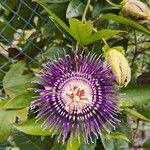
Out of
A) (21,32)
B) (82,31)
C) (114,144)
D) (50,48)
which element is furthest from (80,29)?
(21,32)

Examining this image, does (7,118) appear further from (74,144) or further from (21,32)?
(21,32)

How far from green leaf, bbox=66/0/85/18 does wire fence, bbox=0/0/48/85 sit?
0.19m

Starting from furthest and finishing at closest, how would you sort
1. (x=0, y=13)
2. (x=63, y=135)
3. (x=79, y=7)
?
(x=0, y=13), (x=79, y=7), (x=63, y=135)

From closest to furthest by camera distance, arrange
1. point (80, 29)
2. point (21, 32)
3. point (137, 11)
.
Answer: point (80, 29), point (137, 11), point (21, 32)

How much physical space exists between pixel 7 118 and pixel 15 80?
0.10 m

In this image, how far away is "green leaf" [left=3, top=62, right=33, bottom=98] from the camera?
1.38m

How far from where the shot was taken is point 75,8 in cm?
133

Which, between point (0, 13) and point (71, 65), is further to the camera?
point (0, 13)

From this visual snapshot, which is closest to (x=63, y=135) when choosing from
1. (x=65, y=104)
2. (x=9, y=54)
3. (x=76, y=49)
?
Result: (x=65, y=104)

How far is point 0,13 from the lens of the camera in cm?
166

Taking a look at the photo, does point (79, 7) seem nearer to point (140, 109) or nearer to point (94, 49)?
point (94, 49)

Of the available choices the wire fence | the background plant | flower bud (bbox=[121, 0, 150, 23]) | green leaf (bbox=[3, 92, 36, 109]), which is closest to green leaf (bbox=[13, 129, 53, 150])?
the background plant

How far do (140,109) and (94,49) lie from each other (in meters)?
0.21

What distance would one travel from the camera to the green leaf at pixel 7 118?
136 centimetres
